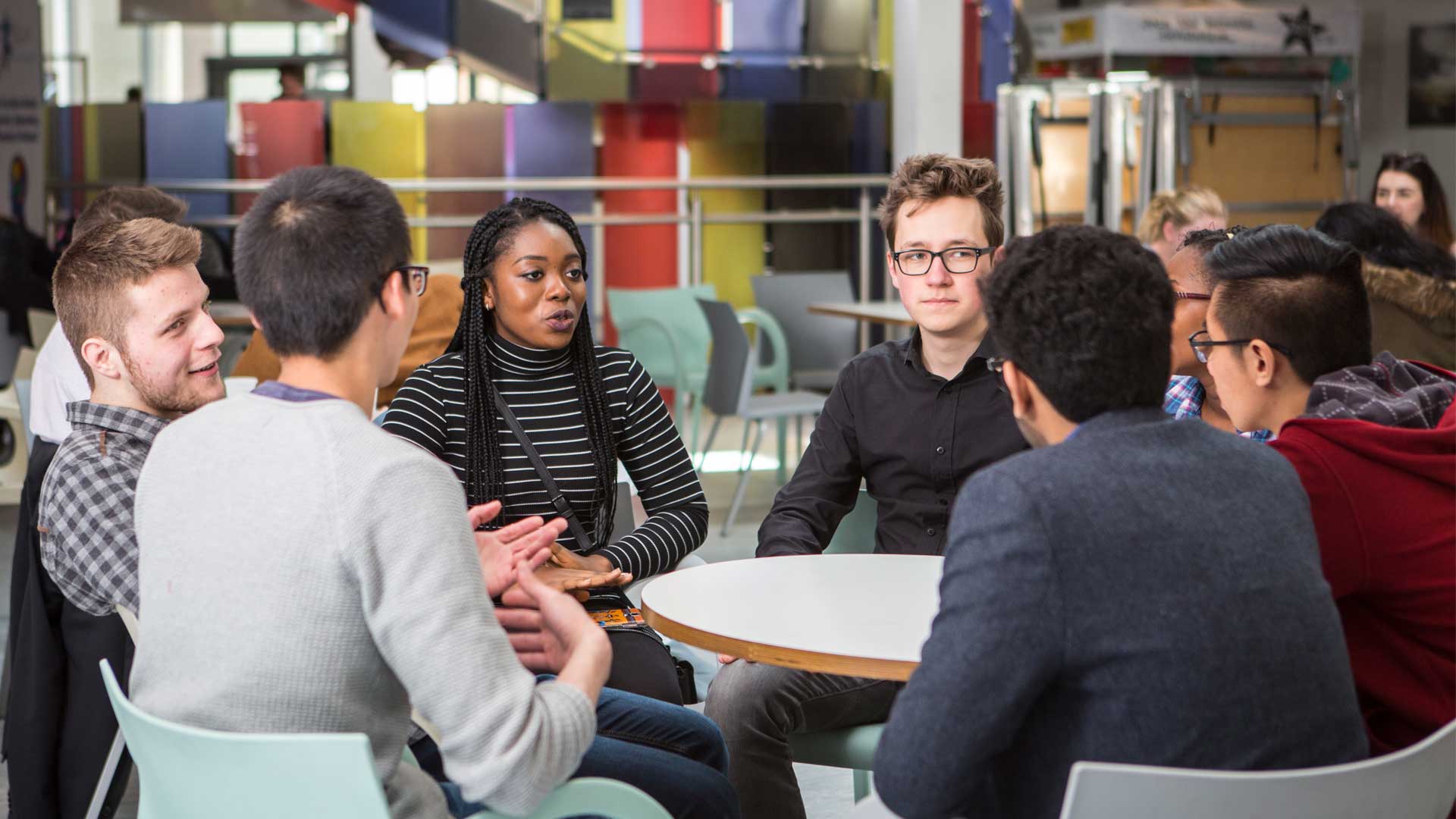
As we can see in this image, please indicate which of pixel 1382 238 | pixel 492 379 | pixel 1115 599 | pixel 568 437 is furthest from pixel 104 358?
pixel 1382 238

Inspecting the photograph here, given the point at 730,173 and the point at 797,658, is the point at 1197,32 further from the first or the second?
the point at 797,658

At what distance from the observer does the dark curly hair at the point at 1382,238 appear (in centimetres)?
409

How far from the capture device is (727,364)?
5641 mm

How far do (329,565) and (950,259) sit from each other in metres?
1.40

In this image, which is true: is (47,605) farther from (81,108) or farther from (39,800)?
(81,108)

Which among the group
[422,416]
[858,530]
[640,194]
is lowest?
[858,530]

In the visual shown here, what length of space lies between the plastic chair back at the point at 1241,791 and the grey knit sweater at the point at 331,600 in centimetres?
47

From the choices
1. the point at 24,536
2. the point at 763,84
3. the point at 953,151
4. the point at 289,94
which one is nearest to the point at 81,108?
the point at 289,94

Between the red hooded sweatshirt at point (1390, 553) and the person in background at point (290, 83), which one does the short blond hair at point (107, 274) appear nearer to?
the red hooded sweatshirt at point (1390, 553)

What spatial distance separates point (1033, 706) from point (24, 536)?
1.86 meters

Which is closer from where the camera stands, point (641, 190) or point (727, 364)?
point (727, 364)

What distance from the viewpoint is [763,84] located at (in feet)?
29.4

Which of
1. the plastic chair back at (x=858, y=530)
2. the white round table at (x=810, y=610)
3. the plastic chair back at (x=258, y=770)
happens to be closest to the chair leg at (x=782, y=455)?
the plastic chair back at (x=858, y=530)

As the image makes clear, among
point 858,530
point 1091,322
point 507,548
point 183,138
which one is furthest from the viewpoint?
point 183,138
